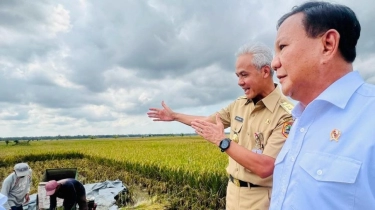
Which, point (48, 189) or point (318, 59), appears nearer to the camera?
point (318, 59)

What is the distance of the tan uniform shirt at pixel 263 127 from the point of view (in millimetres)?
1692

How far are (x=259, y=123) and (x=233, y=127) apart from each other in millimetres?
263

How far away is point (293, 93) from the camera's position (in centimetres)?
110

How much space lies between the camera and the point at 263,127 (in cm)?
181

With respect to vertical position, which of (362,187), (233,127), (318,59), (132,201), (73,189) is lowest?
(132,201)

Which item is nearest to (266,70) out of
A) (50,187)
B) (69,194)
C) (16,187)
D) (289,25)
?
(289,25)

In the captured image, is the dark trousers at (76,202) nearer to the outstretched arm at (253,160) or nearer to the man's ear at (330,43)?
the outstretched arm at (253,160)

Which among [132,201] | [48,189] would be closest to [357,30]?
[48,189]

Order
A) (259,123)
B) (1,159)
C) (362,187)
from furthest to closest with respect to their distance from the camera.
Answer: (1,159), (259,123), (362,187)

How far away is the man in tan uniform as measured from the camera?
5.44ft

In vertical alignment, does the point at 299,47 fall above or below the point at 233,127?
above

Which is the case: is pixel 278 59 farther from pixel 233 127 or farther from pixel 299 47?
pixel 233 127

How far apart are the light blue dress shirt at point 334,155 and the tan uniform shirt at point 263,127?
64cm

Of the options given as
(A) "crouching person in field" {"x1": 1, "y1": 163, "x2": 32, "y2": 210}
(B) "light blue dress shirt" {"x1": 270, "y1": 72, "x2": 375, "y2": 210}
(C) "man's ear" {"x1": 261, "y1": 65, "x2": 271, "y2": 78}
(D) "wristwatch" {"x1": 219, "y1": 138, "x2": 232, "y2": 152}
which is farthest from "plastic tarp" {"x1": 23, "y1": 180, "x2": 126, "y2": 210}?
(B) "light blue dress shirt" {"x1": 270, "y1": 72, "x2": 375, "y2": 210}
